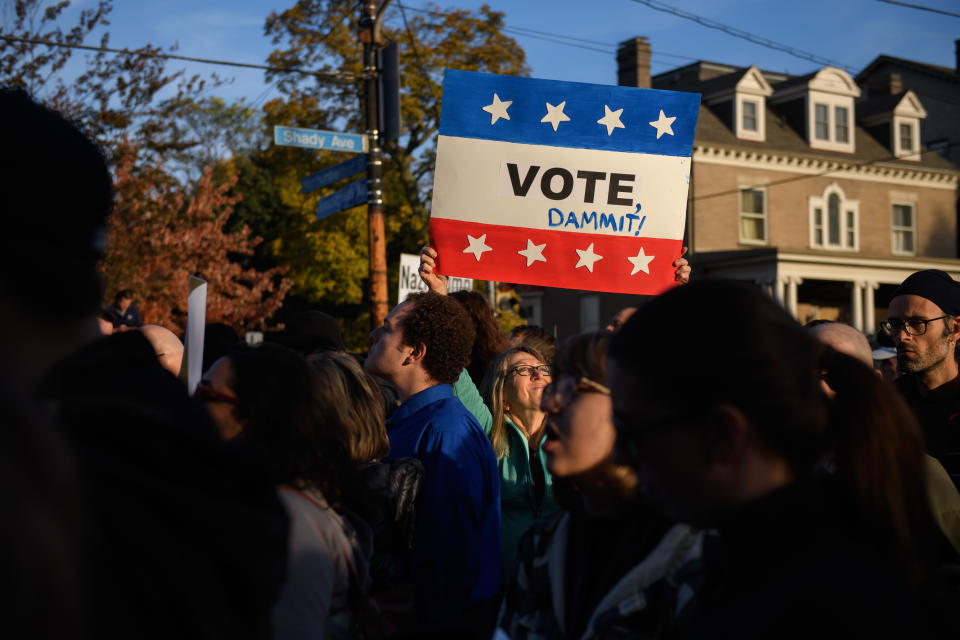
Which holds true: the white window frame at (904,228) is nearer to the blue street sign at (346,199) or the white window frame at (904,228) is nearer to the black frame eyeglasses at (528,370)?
the blue street sign at (346,199)

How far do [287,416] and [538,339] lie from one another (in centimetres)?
355

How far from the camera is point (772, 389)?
1.52m

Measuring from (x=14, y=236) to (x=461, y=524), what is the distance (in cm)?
274

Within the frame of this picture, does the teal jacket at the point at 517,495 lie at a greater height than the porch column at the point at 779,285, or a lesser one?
lesser

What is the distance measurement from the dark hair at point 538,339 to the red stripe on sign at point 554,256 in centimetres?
93

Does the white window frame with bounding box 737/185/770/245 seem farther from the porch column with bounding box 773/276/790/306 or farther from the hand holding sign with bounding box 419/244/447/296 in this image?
the hand holding sign with bounding box 419/244/447/296

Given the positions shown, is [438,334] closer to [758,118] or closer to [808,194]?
[758,118]

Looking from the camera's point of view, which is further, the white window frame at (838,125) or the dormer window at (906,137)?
the dormer window at (906,137)

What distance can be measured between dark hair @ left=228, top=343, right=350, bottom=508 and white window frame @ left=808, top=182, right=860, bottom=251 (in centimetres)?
3100

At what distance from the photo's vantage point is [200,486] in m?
1.09

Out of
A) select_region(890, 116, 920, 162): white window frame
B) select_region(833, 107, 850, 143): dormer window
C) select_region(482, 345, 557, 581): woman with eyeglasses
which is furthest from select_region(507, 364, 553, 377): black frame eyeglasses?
select_region(890, 116, 920, 162): white window frame

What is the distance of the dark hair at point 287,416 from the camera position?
7.95 ft

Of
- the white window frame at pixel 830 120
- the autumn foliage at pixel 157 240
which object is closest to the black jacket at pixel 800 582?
the autumn foliage at pixel 157 240

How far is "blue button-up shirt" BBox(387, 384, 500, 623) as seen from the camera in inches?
138
